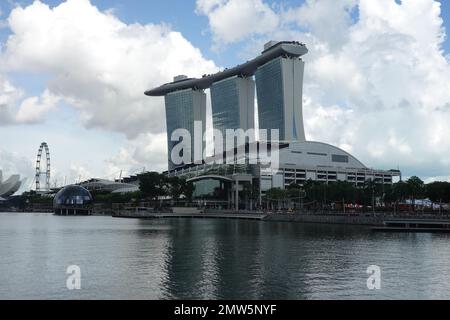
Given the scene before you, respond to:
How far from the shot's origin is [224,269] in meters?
38.8

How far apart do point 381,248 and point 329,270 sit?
17.7 metres

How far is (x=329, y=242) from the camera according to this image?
61.1 meters

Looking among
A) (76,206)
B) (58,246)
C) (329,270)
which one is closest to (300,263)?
(329,270)

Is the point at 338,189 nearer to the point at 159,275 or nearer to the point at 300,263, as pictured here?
the point at 300,263

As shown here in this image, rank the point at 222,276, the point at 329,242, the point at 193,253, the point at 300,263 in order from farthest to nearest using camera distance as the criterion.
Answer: the point at 329,242 → the point at 193,253 → the point at 300,263 → the point at 222,276

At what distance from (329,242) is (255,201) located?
5069 inches

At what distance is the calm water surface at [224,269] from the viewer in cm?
3077

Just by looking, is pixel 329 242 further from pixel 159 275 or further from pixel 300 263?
pixel 159 275

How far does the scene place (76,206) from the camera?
19988cm

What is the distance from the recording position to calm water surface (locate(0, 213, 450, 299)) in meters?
30.8
